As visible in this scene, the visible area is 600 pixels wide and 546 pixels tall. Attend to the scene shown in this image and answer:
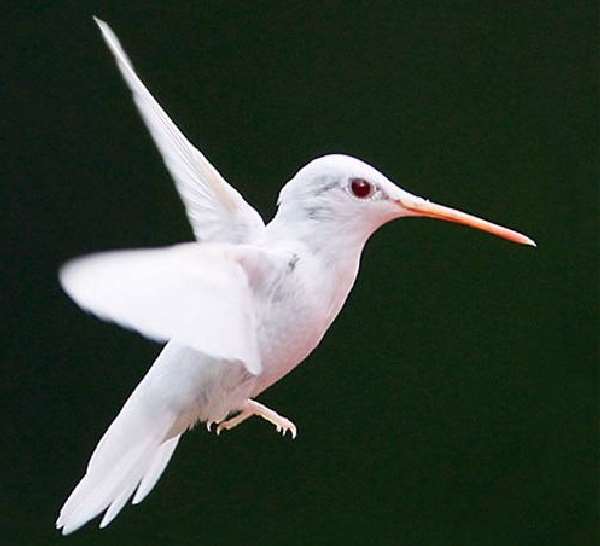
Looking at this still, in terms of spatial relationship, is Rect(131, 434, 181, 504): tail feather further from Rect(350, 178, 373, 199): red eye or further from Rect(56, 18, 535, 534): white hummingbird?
Rect(350, 178, 373, 199): red eye

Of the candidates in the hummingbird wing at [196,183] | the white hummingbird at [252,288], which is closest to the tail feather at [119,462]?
the white hummingbird at [252,288]

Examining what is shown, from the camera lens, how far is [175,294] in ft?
1.51

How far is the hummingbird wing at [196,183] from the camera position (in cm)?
64

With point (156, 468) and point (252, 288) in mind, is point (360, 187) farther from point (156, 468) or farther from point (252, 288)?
point (156, 468)

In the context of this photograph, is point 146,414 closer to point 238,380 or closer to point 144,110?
point 238,380

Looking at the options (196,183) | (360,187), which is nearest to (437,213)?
(360,187)

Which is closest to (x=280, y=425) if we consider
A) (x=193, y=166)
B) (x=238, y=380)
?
(x=238, y=380)

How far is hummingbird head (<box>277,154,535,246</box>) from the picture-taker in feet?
1.92

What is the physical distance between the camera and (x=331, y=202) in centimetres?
59

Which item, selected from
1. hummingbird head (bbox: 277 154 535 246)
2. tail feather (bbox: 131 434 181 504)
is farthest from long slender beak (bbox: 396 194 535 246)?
tail feather (bbox: 131 434 181 504)

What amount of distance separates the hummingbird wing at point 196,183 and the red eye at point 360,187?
81 millimetres

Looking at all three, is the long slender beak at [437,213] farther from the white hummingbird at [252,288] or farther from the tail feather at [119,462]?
the tail feather at [119,462]

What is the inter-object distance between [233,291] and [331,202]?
Answer: 0.11m

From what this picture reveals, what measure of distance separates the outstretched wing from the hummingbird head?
81 millimetres
